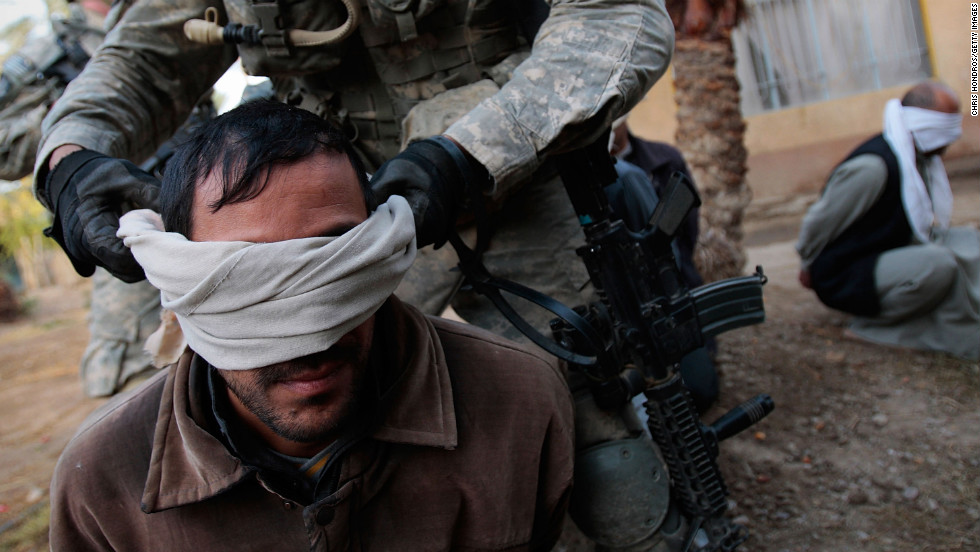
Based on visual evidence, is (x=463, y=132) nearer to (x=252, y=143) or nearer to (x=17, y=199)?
(x=252, y=143)

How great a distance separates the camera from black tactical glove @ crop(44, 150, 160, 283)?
5.11 feet

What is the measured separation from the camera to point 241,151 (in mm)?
1248

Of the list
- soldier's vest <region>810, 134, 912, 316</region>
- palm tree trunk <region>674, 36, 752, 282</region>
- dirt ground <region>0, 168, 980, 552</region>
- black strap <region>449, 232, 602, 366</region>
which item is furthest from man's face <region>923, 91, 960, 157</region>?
black strap <region>449, 232, 602, 366</region>

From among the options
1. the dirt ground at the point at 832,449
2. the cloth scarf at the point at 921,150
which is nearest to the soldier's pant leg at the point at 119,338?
the dirt ground at the point at 832,449

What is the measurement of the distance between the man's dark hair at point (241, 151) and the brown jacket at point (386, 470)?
0.34 meters

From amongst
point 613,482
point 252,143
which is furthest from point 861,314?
point 252,143

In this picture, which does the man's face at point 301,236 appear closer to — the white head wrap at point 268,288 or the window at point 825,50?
the white head wrap at point 268,288

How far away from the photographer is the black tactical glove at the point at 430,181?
1.49 metres

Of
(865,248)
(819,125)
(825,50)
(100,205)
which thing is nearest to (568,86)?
(100,205)

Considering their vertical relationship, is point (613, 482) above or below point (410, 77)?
below

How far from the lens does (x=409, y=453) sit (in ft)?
4.82

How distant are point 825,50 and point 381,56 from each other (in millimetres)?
8121

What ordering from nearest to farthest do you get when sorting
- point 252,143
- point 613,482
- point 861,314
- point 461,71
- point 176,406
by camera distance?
point 252,143 → point 176,406 → point 613,482 → point 461,71 → point 861,314

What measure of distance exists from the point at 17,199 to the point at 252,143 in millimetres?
17569
